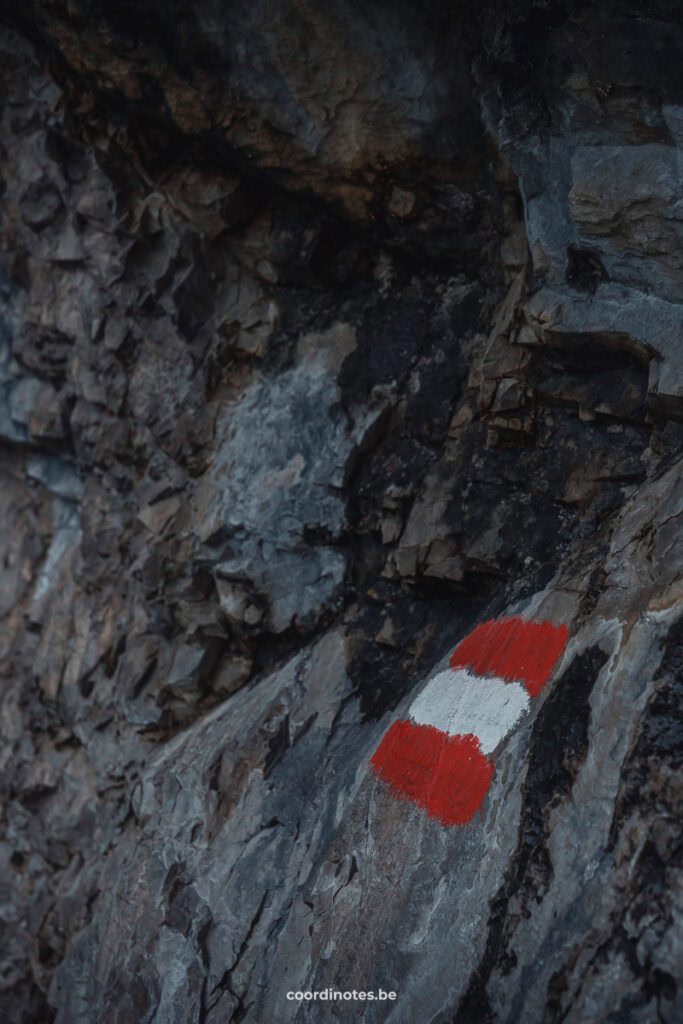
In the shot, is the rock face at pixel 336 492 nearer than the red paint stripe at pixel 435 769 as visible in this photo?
Yes

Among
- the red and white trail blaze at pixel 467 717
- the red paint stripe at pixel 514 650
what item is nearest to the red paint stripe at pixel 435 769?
the red and white trail blaze at pixel 467 717

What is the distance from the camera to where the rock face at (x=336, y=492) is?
7.73ft

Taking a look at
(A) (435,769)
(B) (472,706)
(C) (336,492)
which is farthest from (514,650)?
(C) (336,492)

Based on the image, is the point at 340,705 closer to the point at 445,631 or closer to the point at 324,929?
the point at 445,631

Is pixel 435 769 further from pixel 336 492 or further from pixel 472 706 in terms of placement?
pixel 336 492

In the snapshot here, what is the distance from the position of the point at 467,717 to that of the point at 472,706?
0.04 m

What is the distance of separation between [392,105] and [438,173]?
0.35 meters

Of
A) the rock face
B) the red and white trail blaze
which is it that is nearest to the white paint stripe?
the red and white trail blaze

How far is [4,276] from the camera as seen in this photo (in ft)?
17.4

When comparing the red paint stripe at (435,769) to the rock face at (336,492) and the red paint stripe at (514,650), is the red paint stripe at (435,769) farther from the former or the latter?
the red paint stripe at (514,650)

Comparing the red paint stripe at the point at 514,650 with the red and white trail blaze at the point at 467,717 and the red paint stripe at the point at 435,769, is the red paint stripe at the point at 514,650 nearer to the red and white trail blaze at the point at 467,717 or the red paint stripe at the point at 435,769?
the red and white trail blaze at the point at 467,717

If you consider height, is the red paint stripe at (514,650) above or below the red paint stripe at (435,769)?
above

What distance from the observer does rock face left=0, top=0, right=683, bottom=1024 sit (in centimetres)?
236

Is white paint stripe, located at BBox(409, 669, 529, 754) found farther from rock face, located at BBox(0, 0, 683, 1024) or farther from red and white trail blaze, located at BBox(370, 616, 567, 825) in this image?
rock face, located at BBox(0, 0, 683, 1024)
